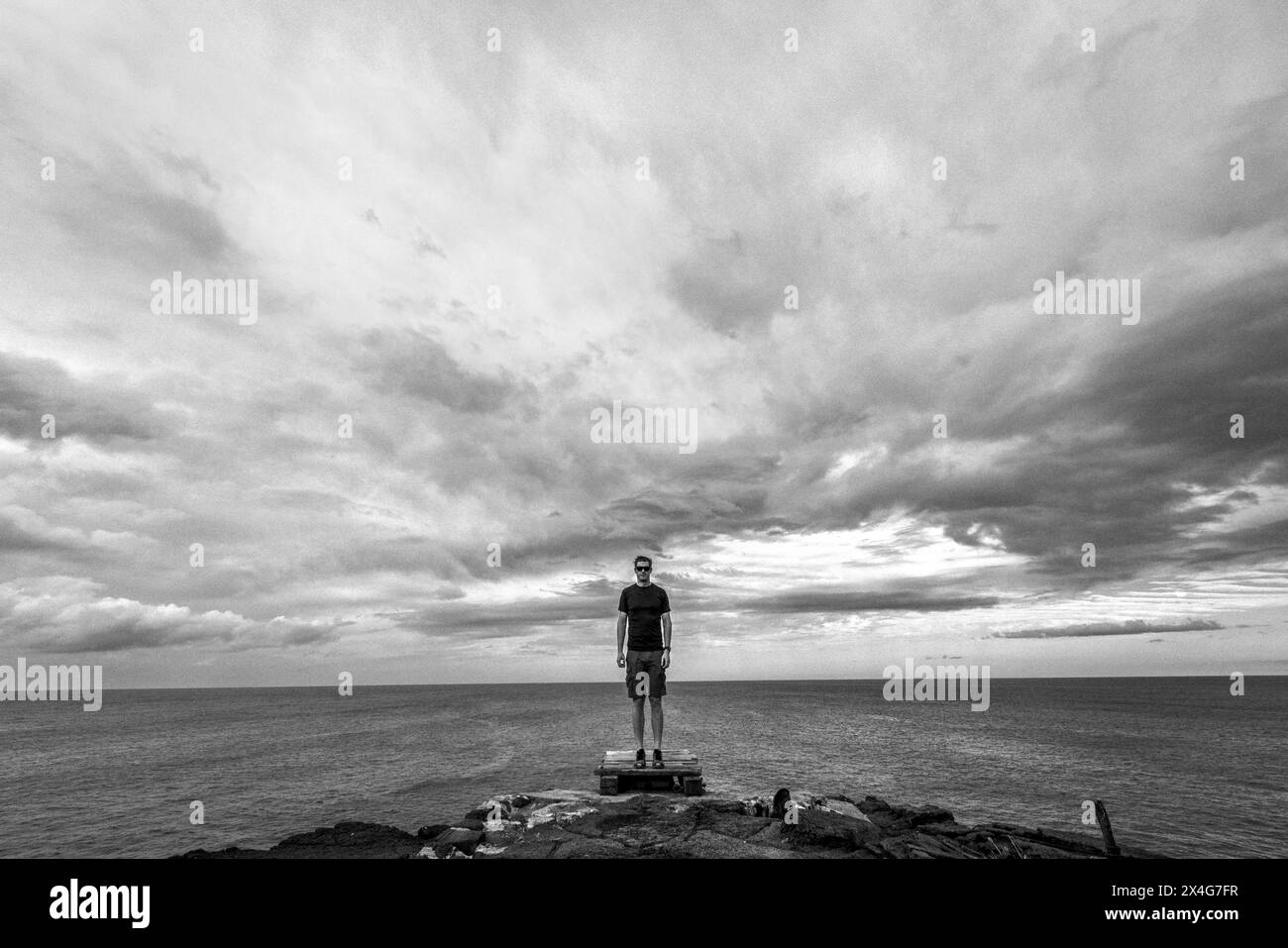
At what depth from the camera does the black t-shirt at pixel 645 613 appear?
13.5 metres

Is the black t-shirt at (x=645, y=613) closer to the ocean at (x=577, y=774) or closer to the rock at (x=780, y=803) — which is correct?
the rock at (x=780, y=803)

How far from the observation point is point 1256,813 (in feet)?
133

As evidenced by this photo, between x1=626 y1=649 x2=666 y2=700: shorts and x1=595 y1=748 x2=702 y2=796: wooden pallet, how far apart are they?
2051 millimetres

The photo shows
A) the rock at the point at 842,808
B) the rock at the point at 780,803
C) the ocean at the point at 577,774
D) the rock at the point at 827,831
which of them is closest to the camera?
the rock at the point at 827,831

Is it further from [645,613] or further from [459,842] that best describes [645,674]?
[459,842]

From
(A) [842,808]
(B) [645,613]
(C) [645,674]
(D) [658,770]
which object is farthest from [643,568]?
(A) [842,808]

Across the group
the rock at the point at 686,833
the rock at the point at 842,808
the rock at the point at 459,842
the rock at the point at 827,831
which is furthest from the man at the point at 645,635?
the rock at the point at 459,842

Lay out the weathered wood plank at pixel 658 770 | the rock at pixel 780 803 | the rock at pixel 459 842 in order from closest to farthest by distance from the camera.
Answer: the rock at pixel 459 842 < the rock at pixel 780 803 < the weathered wood plank at pixel 658 770

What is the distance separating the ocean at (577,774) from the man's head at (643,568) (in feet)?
29.6

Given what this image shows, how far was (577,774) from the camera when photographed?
48.6 meters

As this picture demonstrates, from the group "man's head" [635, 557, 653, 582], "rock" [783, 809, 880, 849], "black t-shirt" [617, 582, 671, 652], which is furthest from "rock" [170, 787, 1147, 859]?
"man's head" [635, 557, 653, 582]

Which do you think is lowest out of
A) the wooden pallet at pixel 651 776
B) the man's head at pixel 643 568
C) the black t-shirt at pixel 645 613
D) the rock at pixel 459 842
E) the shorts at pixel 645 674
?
the rock at pixel 459 842
